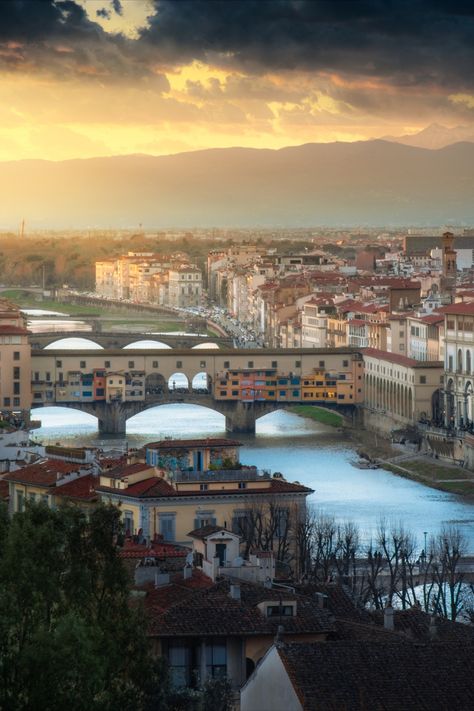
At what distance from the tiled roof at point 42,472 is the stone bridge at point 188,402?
21491mm

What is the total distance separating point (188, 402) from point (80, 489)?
83.4 ft

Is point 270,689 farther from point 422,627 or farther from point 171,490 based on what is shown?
point 171,490

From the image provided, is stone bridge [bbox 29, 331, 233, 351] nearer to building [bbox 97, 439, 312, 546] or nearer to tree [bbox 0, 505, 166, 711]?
building [bbox 97, 439, 312, 546]

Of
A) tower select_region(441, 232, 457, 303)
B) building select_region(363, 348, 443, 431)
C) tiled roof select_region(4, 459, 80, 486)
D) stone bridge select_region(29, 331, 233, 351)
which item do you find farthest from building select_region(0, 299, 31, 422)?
tiled roof select_region(4, 459, 80, 486)

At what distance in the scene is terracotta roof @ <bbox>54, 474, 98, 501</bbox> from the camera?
2089cm

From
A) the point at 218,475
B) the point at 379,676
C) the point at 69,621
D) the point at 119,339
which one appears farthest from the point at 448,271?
the point at 69,621

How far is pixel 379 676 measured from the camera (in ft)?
38.9

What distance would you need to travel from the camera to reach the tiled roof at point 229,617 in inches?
528

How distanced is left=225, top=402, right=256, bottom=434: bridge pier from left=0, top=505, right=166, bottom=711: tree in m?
32.0

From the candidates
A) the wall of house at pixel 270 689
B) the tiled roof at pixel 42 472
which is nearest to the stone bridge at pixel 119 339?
the tiled roof at pixel 42 472

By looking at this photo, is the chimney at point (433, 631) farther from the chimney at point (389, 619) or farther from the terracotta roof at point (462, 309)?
the terracotta roof at point (462, 309)

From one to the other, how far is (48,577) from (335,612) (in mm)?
2706

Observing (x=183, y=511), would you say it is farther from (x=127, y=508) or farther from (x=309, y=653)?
(x=309, y=653)

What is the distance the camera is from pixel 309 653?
11984 mm
